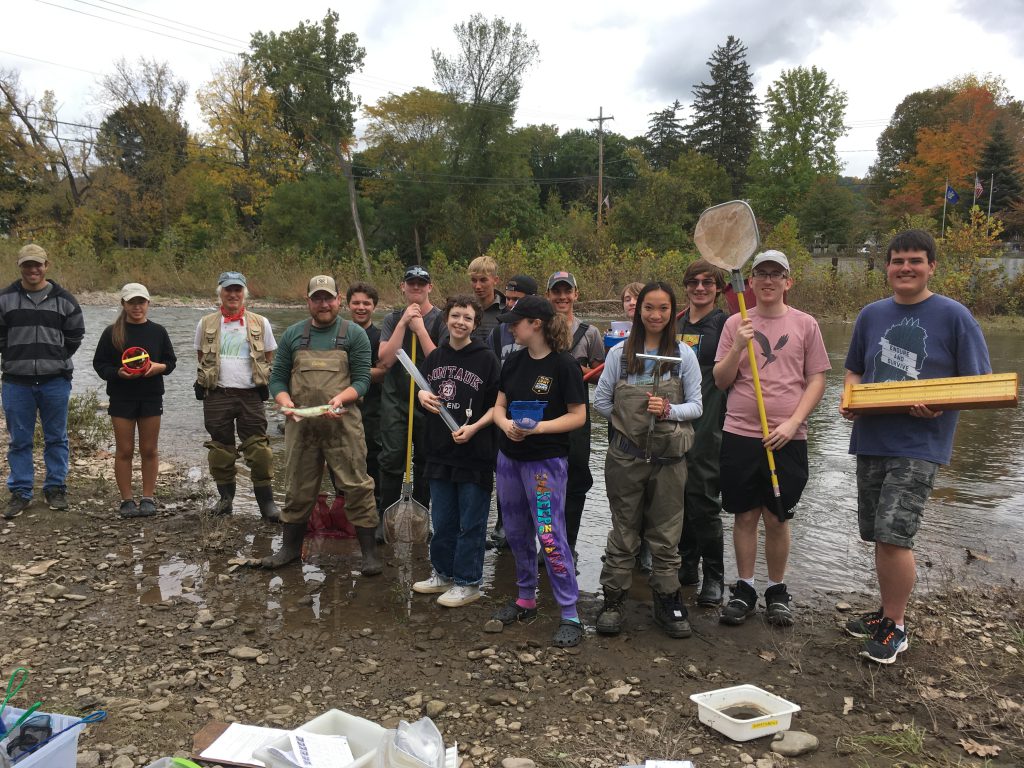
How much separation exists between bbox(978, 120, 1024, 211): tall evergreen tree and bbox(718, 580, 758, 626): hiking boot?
49.8 metres

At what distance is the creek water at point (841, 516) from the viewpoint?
547 centimetres

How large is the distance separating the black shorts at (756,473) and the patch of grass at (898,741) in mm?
1347

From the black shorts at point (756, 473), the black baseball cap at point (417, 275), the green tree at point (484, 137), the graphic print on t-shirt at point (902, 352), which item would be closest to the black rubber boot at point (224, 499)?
the black baseball cap at point (417, 275)

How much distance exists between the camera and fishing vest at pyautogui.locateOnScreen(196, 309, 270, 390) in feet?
19.6

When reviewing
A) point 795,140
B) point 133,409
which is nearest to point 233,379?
point 133,409

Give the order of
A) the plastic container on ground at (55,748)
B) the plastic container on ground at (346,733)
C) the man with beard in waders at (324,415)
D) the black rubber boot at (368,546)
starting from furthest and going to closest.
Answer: the black rubber boot at (368,546), the man with beard in waders at (324,415), the plastic container on ground at (346,733), the plastic container on ground at (55,748)

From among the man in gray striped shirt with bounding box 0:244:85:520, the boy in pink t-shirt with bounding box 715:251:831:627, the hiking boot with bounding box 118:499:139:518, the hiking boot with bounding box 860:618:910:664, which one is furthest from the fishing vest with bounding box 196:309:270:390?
the hiking boot with bounding box 860:618:910:664

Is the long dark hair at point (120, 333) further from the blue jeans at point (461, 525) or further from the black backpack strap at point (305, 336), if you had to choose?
the blue jeans at point (461, 525)

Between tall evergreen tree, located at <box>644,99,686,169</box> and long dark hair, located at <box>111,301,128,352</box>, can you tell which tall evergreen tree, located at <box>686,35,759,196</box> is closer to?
tall evergreen tree, located at <box>644,99,686,169</box>

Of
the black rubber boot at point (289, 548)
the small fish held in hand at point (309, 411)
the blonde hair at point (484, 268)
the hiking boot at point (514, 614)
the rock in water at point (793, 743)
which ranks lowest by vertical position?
the rock in water at point (793, 743)

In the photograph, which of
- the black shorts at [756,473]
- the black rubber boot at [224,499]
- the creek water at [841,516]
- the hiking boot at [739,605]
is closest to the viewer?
the black shorts at [756,473]

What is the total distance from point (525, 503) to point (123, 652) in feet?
7.77

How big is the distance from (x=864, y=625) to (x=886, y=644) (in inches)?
16.2

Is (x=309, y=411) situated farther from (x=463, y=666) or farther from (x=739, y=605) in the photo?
(x=739, y=605)
